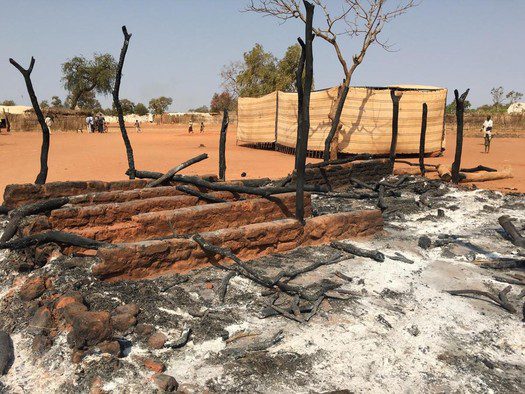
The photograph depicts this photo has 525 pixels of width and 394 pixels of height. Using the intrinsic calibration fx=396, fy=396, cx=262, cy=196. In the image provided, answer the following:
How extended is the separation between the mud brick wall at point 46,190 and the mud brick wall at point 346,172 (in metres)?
4.20

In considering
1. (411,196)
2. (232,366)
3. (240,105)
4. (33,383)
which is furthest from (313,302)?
(240,105)

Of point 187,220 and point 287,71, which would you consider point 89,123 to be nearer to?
point 287,71

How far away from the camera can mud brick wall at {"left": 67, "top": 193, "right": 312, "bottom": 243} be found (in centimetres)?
481

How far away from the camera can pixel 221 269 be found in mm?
4410

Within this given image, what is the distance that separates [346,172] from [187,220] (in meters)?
5.25

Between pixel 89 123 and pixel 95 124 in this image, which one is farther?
pixel 95 124

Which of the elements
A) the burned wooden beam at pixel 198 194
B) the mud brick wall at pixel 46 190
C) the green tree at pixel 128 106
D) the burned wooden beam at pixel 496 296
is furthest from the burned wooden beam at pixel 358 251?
the green tree at pixel 128 106

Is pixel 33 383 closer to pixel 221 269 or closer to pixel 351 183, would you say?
pixel 221 269

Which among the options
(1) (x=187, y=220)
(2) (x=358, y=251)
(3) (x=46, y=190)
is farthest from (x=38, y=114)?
(2) (x=358, y=251)

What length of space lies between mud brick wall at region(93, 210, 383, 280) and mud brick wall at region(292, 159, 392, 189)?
294 cm

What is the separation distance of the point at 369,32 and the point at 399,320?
493 inches

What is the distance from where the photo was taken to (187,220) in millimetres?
4996

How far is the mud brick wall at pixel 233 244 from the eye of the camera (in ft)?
12.7

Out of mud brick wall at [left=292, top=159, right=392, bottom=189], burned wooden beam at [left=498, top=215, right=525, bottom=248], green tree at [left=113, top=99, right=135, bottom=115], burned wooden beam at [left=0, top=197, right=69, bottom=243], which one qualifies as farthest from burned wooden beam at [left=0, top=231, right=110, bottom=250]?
green tree at [left=113, top=99, right=135, bottom=115]
